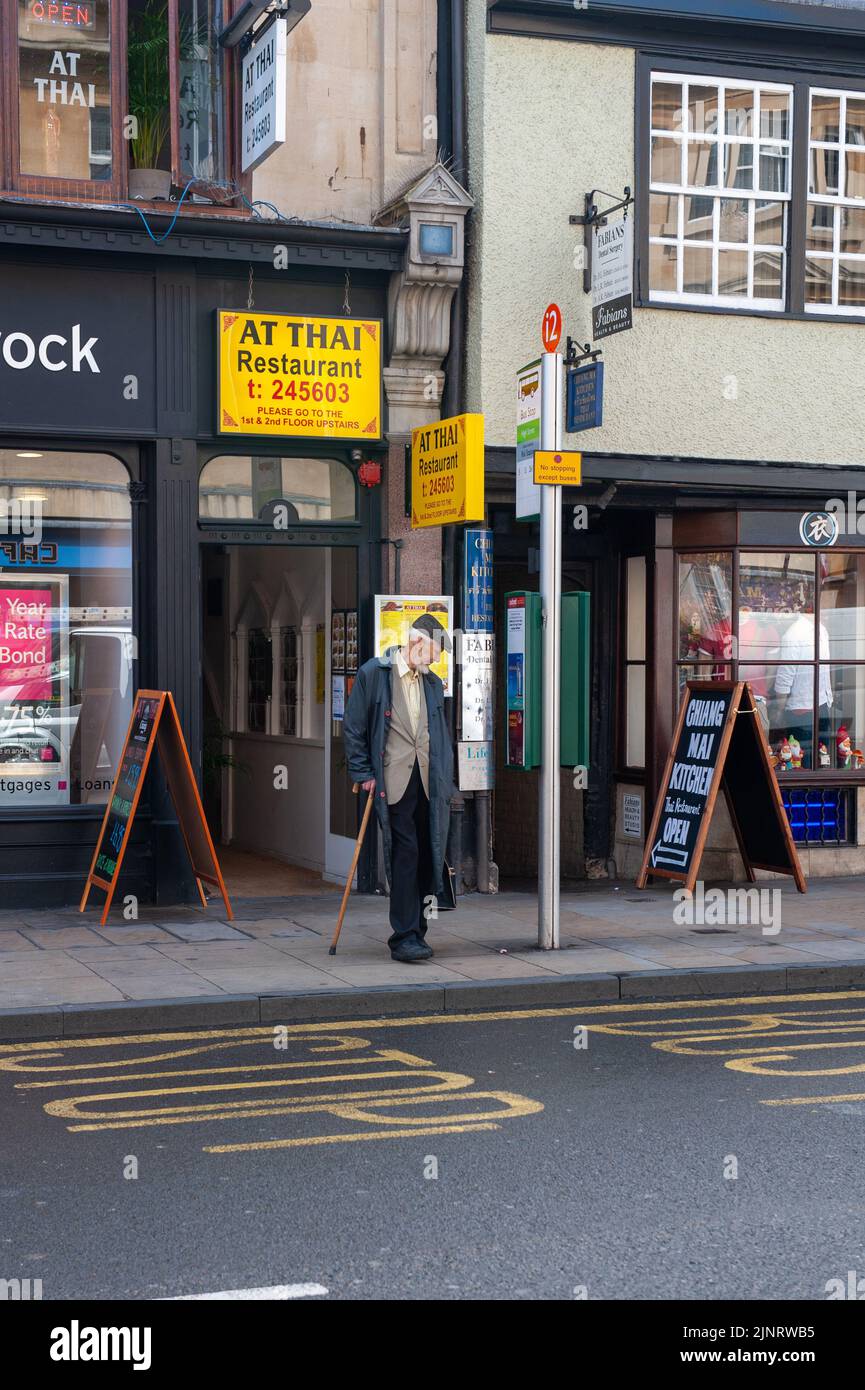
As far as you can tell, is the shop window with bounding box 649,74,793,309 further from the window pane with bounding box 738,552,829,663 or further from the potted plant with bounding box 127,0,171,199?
the potted plant with bounding box 127,0,171,199

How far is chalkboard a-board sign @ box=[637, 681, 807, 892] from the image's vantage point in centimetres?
1190

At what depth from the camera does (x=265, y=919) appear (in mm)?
11008

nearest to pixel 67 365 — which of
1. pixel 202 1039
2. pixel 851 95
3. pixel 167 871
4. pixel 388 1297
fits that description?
pixel 167 871

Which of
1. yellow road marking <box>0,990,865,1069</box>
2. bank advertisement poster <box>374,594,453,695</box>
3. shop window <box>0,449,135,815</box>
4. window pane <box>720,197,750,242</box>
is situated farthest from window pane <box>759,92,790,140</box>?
yellow road marking <box>0,990,865,1069</box>

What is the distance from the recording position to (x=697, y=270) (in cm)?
1273

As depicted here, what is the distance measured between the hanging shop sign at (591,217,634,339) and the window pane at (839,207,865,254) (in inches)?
93.6

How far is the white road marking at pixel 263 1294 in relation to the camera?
4.35m

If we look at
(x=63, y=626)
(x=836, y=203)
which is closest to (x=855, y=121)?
(x=836, y=203)

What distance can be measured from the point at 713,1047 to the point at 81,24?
27.0ft

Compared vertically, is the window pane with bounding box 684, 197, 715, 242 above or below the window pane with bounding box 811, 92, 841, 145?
below

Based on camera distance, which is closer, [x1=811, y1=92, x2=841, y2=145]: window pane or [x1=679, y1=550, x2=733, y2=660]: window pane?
[x1=811, y1=92, x2=841, y2=145]: window pane

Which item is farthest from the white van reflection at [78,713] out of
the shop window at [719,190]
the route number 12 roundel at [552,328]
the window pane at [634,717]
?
the shop window at [719,190]

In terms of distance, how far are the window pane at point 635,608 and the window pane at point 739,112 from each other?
339 cm
